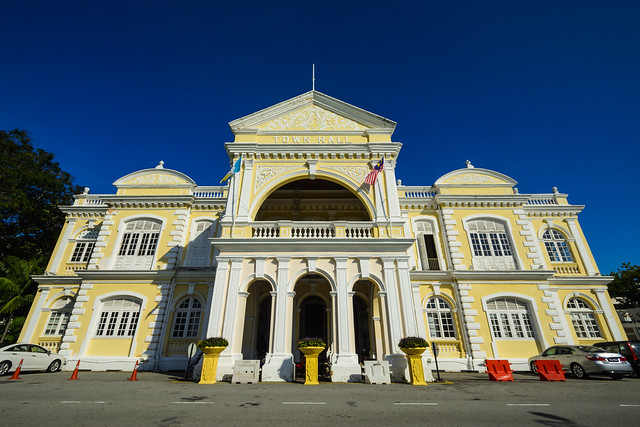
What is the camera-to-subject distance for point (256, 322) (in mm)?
16000

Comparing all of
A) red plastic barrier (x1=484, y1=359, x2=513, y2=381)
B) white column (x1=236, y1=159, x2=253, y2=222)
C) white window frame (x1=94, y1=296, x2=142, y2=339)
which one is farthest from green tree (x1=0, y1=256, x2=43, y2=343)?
red plastic barrier (x1=484, y1=359, x2=513, y2=381)

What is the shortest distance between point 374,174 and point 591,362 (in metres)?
11.6

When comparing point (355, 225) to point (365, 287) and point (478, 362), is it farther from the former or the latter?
point (478, 362)

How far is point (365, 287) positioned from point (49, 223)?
83.3ft

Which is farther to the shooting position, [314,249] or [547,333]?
[547,333]

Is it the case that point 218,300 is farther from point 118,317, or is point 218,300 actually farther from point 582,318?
point 582,318

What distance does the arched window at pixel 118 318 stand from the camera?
16.3m

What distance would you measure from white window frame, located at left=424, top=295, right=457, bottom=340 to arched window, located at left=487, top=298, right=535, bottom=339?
6.53 feet

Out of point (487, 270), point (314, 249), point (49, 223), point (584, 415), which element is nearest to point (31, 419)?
point (314, 249)

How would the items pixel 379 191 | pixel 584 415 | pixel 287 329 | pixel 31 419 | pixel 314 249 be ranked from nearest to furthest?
pixel 31 419, pixel 584 415, pixel 287 329, pixel 314 249, pixel 379 191

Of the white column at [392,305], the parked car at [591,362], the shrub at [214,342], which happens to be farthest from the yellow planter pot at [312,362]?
the parked car at [591,362]

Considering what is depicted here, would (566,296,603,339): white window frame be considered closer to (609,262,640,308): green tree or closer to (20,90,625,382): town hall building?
(20,90,625,382): town hall building

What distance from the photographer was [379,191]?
49.0 ft

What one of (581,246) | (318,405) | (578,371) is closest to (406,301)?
(318,405)
